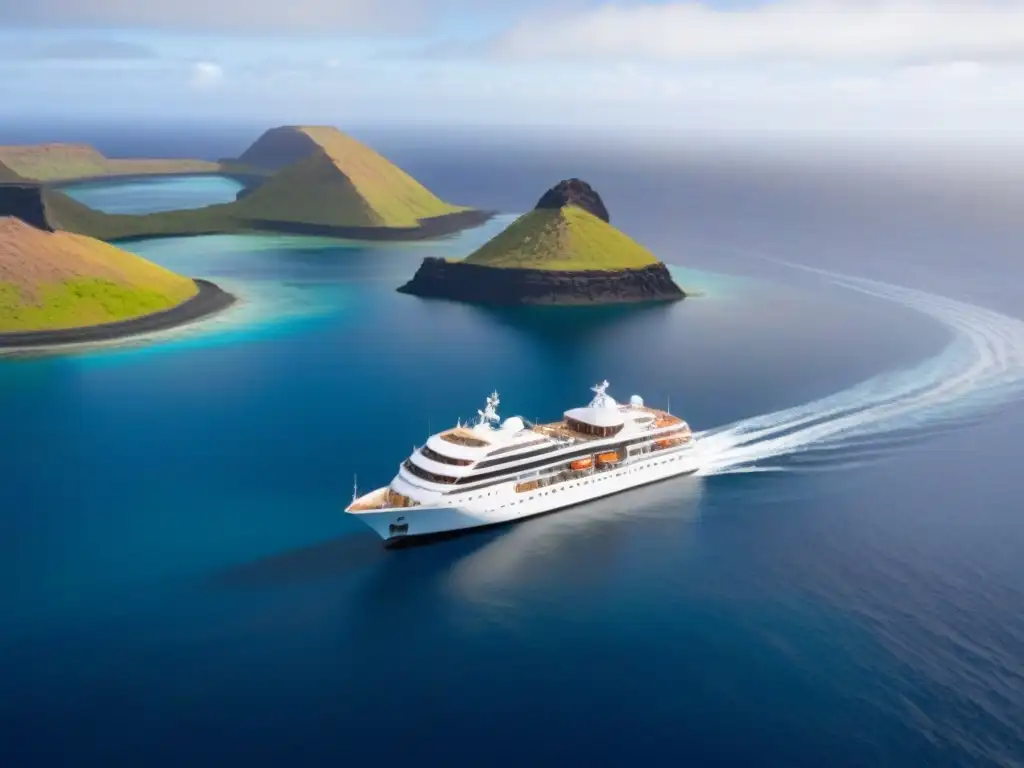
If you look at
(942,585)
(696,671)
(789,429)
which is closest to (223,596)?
(696,671)

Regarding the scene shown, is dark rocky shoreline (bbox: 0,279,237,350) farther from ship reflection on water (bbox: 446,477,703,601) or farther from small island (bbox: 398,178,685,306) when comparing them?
ship reflection on water (bbox: 446,477,703,601)

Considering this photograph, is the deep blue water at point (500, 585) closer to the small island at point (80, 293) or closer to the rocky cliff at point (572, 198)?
the small island at point (80, 293)

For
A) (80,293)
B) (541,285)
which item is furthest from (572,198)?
(80,293)

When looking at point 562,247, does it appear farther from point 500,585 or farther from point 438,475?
point 500,585

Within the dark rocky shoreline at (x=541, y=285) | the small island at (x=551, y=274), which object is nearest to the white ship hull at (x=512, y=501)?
the dark rocky shoreline at (x=541, y=285)

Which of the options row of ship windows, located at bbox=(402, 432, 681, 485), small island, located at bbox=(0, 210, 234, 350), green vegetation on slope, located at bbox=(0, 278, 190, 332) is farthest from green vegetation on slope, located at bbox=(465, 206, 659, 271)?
row of ship windows, located at bbox=(402, 432, 681, 485)

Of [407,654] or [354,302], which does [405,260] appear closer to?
[354,302]

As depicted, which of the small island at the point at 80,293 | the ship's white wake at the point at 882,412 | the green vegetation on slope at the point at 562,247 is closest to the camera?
the ship's white wake at the point at 882,412

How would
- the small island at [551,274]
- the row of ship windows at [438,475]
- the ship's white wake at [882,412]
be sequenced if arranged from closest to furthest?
1. the row of ship windows at [438,475]
2. the ship's white wake at [882,412]
3. the small island at [551,274]
